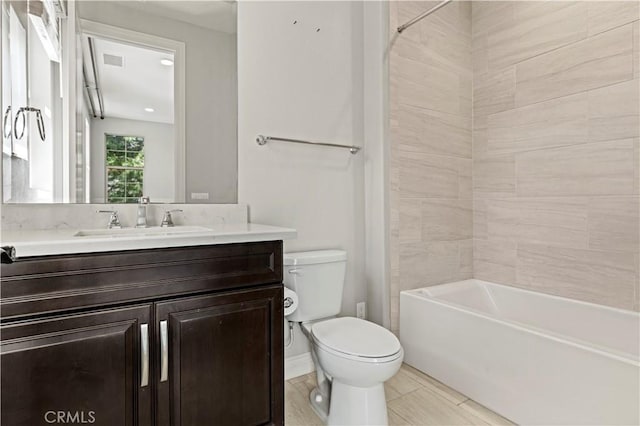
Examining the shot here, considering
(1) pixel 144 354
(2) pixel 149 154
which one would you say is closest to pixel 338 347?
(1) pixel 144 354

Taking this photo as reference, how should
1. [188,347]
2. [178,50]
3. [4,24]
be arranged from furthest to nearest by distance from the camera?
[178,50]
[4,24]
[188,347]

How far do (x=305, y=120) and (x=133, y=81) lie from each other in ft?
2.89

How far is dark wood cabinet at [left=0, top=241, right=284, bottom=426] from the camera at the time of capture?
0.95 metres

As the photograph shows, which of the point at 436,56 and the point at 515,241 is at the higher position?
the point at 436,56

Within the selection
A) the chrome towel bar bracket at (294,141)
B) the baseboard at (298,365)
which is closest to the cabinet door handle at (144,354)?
the baseboard at (298,365)

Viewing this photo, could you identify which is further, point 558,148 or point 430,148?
point 430,148

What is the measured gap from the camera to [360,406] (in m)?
1.49

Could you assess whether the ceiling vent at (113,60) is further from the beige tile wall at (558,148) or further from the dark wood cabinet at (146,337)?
the beige tile wall at (558,148)

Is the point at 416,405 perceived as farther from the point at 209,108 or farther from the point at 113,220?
the point at 209,108

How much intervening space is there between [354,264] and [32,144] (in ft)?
5.59

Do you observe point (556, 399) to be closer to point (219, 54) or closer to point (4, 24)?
point (219, 54)

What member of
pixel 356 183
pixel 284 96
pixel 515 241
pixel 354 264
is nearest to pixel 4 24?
pixel 284 96

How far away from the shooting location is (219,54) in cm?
181

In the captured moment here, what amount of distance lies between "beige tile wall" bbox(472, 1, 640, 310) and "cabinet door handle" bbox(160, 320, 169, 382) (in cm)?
211
